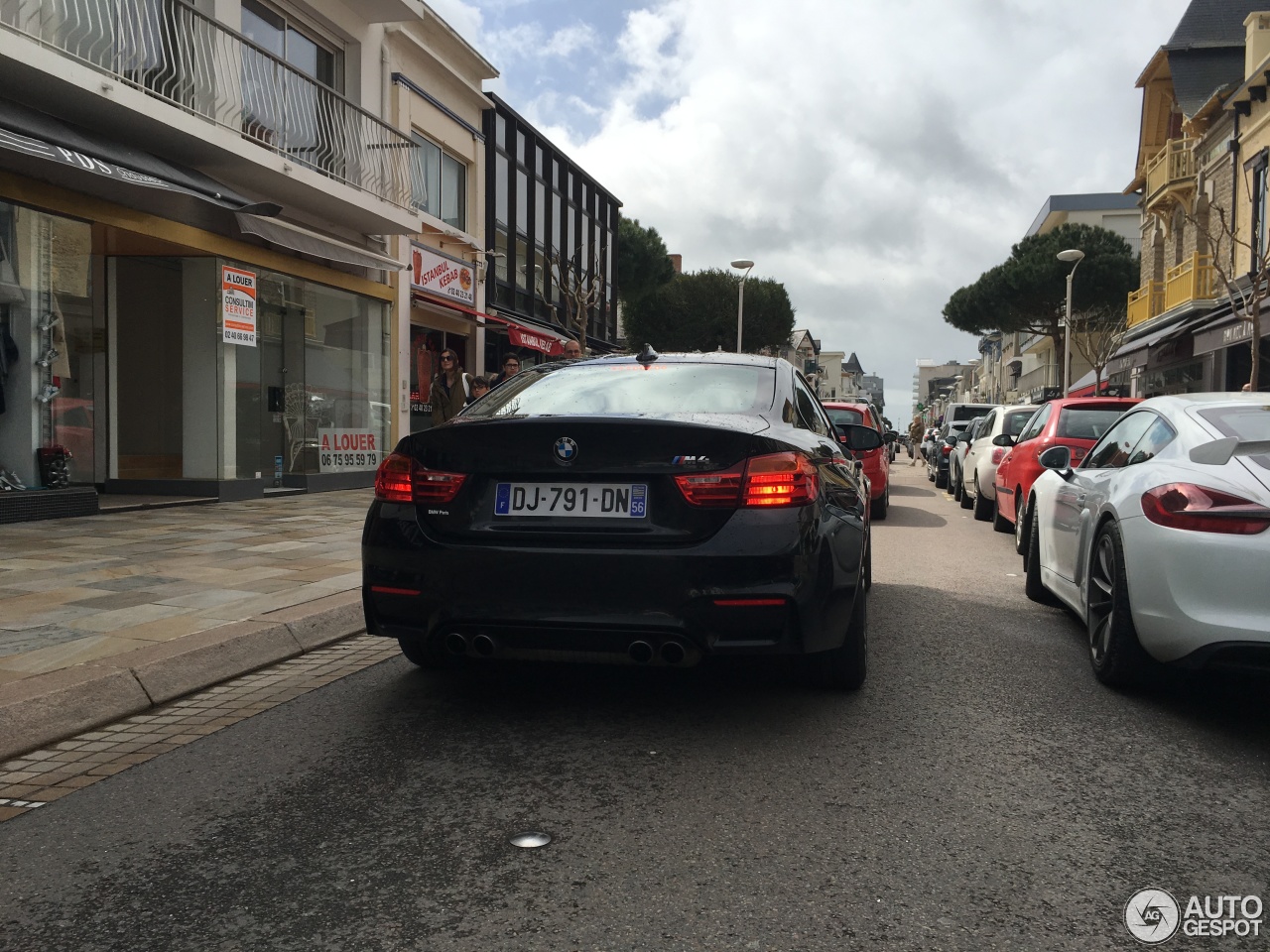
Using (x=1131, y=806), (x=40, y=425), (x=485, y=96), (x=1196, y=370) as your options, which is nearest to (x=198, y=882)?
(x=1131, y=806)

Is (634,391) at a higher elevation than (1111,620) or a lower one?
higher

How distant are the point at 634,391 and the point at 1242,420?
8.24 feet

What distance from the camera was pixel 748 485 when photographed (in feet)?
12.0

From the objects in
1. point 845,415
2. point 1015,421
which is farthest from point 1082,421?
point 845,415

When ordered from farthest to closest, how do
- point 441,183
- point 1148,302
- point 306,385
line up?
point 1148,302
point 441,183
point 306,385

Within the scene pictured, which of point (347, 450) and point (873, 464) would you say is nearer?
point (873, 464)

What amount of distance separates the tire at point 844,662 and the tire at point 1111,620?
3.23 ft

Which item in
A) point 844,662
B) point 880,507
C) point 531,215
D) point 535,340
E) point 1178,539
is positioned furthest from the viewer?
point 531,215

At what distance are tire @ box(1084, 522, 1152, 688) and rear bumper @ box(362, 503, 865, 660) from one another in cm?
122

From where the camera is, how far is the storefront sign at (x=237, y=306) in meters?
13.2

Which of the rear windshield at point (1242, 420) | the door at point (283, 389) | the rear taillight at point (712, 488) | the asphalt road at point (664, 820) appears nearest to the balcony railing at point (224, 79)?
the door at point (283, 389)

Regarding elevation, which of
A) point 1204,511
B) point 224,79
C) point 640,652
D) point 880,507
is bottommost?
point 880,507

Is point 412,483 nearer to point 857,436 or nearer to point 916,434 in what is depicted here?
point 857,436

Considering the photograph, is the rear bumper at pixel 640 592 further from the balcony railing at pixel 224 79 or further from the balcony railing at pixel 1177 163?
the balcony railing at pixel 1177 163
